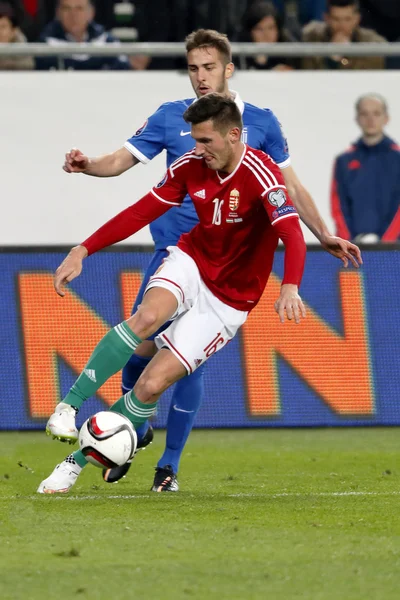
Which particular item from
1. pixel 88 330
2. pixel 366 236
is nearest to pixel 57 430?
pixel 88 330

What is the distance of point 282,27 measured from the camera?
482 inches

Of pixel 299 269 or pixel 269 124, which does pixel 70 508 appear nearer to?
pixel 299 269

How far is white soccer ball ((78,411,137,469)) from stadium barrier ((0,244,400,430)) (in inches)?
139

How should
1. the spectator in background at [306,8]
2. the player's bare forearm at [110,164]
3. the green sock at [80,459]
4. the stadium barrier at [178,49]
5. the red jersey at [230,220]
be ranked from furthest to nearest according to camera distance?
the spectator in background at [306,8] < the stadium barrier at [178,49] < the player's bare forearm at [110,164] < the green sock at [80,459] < the red jersey at [230,220]

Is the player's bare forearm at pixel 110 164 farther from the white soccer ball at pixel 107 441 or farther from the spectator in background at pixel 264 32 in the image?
the spectator in background at pixel 264 32

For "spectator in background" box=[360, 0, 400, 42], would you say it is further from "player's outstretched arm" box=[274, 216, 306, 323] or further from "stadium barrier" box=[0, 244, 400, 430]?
"player's outstretched arm" box=[274, 216, 306, 323]

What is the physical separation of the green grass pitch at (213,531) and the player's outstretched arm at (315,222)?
1354 mm

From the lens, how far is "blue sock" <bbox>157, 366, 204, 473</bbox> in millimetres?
7387

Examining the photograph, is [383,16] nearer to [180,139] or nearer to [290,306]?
[180,139]

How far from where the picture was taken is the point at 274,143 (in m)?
7.63

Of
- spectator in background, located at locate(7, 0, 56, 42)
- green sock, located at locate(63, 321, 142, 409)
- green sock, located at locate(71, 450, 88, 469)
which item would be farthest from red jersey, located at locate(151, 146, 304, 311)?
spectator in background, located at locate(7, 0, 56, 42)

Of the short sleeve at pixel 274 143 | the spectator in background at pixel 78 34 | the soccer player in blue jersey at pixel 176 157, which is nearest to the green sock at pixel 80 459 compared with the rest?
the soccer player in blue jersey at pixel 176 157

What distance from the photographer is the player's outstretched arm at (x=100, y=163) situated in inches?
279

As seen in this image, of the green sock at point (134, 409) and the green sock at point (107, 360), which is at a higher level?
the green sock at point (107, 360)
